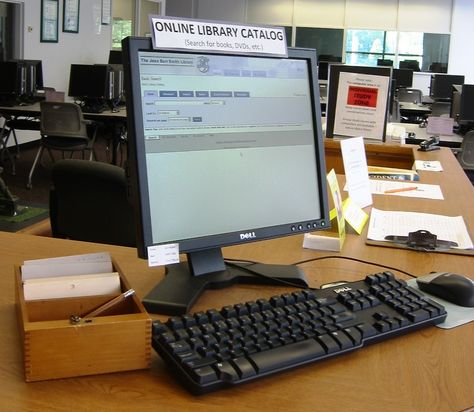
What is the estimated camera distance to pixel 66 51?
8.69 metres

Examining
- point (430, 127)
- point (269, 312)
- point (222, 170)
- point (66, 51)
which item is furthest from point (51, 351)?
point (66, 51)

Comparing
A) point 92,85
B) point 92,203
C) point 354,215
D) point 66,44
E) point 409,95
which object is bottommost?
point 92,203

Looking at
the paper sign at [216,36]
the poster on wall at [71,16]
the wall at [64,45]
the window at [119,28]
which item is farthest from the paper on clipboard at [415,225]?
the window at [119,28]

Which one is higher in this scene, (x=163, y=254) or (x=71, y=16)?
(x=71, y=16)

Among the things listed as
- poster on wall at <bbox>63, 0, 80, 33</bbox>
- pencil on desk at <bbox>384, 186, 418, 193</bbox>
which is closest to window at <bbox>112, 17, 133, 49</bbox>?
poster on wall at <bbox>63, 0, 80, 33</bbox>

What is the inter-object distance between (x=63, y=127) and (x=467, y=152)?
11.4 ft

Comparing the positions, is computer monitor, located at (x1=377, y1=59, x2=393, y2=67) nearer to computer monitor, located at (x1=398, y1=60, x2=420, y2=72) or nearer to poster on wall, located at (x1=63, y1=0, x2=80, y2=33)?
computer monitor, located at (x1=398, y1=60, x2=420, y2=72)

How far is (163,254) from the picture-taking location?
1.08 meters

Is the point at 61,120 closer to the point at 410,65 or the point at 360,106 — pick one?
the point at 360,106

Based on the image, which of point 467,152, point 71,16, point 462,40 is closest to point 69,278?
point 467,152

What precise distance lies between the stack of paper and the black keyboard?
106 mm

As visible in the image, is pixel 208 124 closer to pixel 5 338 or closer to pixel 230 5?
pixel 5 338

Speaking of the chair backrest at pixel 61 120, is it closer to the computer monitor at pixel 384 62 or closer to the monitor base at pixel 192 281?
the monitor base at pixel 192 281

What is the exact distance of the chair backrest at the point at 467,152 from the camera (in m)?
4.92
